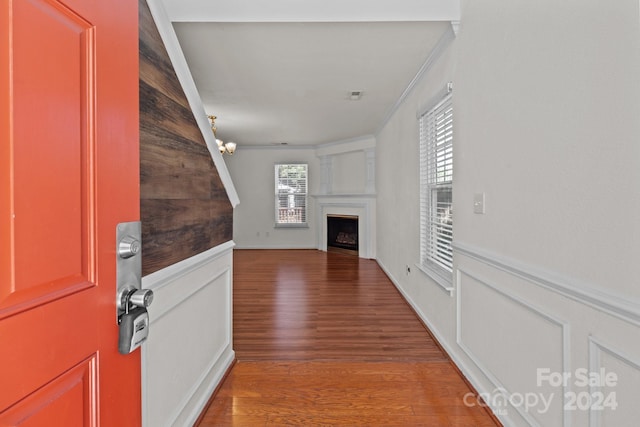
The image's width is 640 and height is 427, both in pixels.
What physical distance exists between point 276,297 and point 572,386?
3.04 meters

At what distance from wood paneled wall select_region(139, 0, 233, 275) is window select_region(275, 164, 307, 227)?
5819mm

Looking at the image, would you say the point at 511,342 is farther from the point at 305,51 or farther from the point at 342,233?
the point at 342,233

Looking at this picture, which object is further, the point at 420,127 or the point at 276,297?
the point at 276,297

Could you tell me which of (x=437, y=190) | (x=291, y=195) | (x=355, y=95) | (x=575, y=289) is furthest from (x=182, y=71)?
(x=291, y=195)

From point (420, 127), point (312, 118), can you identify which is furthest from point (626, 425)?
point (312, 118)

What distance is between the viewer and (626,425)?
0.97 metres

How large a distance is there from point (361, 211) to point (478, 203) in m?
4.44

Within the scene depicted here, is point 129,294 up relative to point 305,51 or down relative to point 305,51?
down

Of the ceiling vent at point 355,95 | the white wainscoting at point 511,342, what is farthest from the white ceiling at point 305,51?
the white wainscoting at point 511,342

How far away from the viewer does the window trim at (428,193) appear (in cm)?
253

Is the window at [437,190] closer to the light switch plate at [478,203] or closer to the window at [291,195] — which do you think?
the light switch plate at [478,203]

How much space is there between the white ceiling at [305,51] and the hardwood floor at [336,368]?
7.44 ft

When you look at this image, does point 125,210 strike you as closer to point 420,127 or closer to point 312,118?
point 420,127

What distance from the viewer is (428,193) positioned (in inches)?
117
